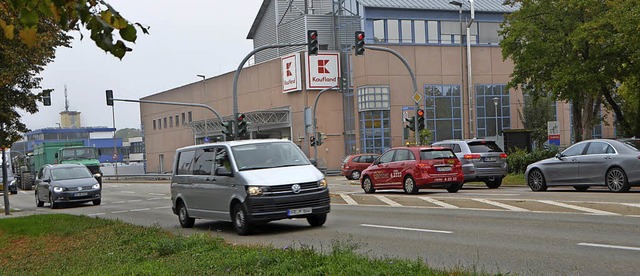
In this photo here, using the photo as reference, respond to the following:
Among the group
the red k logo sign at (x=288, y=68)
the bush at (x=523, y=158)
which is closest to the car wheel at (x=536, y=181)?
the bush at (x=523, y=158)

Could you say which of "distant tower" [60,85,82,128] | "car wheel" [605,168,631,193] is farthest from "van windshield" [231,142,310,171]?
"distant tower" [60,85,82,128]

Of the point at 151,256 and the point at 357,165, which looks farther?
the point at 357,165

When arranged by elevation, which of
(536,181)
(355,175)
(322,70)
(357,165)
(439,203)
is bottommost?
(355,175)

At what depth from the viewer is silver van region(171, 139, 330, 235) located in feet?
45.0

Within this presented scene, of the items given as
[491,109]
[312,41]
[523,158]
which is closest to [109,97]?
[312,41]

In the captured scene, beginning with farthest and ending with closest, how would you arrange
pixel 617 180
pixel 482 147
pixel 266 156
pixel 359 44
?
pixel 359 44, pixel 482 147, pixel 617 180, pixel 266 156

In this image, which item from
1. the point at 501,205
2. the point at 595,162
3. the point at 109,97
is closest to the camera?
the point at 501,205

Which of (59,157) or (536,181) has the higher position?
(59,157)

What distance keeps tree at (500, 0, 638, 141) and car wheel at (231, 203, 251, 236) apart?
739 inches

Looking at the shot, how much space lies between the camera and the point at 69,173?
29.5m

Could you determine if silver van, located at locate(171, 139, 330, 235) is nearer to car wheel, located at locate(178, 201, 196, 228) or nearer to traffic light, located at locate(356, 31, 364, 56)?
car wheel, located at locate(178, 201, 196, 228)

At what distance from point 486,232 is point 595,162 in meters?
9.58

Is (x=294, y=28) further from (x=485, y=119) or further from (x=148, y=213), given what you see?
(x=148, y=213)

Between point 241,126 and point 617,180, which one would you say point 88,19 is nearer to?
point 617,180
